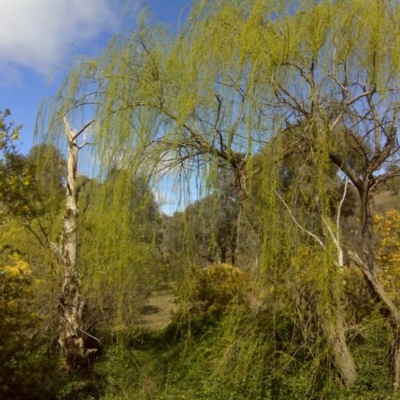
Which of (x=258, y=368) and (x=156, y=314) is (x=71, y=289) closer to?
(x=258, y=368)

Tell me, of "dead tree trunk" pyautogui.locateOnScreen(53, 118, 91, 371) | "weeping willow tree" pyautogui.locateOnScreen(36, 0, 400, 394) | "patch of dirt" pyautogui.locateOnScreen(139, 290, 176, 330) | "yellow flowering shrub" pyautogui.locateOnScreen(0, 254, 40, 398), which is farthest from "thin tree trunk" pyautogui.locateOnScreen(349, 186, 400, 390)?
"patch of dirt" pyautogui.locateOnScreen(139, 290, 176, 330)

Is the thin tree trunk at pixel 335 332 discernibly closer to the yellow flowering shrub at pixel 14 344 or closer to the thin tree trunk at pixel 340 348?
the thin tree trunk at pixel 340 348

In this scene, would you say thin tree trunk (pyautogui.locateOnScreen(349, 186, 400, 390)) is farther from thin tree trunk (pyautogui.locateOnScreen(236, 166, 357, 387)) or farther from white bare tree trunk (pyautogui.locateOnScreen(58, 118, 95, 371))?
white bare tree trunk (pyautogui.locateOnScreen(58, 118, 95, 371))

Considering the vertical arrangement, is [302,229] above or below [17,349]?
above

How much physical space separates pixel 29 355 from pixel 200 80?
397 cm

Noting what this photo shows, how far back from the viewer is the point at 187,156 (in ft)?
15.0

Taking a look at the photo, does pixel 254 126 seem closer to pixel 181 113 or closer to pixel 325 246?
pixel 181 113

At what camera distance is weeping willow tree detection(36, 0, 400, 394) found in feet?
14.1

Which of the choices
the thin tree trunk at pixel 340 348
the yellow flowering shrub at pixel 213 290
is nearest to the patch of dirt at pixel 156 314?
the yellow flowering shrub at pixel 213 290

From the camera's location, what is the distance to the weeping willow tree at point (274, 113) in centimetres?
431

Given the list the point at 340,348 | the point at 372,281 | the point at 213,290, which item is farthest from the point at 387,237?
the point at 340,348

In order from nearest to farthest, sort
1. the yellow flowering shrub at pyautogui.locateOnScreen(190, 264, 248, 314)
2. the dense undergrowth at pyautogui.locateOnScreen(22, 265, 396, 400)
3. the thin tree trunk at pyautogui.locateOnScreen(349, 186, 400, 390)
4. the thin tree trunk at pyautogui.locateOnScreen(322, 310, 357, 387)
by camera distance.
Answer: the thin tree trunk at pyautogui.locateOnScreen(322, 310, 357, 387) → the dense undergrowth at pyautogui.locateOnScreen(22, 265, 396, 400) → the thin tree trunk at pyautogui.locateOnScreen(349, 186, 400, 390) → the yellow flowering shrub at pyautogui.locateOnScreen(190, 264, 248, 314)

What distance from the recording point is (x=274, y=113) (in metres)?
4.30

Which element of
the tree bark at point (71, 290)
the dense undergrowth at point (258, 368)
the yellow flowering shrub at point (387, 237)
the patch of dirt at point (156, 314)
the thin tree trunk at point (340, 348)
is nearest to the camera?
the thin tree trunk at point (340, 348)
